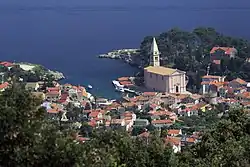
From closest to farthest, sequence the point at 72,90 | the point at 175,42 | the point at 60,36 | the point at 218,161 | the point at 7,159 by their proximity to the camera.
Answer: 1. the point at 7,159
2. the point at 218,161
3. the point at 72,90
4. the point at 175,42
5. the point at 60,36

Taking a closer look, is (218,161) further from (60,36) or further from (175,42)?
(60,36)

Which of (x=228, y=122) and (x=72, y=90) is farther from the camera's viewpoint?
(x=72, y=90)

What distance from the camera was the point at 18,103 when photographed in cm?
255

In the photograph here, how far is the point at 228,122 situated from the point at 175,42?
1496 centimetres

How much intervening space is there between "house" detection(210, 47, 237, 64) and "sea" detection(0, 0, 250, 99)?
8.39ft

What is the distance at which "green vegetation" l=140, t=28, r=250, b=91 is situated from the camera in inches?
656

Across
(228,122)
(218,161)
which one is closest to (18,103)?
(218,161)

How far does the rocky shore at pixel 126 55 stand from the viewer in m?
19.6

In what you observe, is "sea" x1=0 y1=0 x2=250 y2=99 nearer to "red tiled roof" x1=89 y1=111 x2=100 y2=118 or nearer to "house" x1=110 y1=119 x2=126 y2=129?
"red tiled roof" x1=89 y1=111 x2=100 y2=118

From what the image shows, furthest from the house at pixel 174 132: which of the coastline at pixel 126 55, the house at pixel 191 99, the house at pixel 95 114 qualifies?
the coastline at pixel 126 55

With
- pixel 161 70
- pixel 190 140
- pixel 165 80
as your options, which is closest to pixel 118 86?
pixel 161 70

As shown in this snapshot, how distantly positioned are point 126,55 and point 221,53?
3.91m

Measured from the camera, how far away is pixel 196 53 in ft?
60.9

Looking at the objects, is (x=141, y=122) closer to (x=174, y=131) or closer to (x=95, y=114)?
(x=95, y=114)
